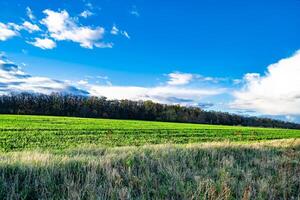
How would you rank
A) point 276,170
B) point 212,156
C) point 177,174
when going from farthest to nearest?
point 212,156 < point 276,170 < point 177,174

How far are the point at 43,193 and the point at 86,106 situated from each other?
109847 millimetres

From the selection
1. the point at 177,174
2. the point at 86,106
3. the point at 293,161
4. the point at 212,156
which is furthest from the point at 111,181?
the point at 86,106

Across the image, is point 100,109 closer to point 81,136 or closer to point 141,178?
point 81,136

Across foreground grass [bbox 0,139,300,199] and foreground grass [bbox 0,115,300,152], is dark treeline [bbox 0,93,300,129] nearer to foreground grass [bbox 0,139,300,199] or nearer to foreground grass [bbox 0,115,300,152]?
foreground grass [bbox 0,115,300,152]

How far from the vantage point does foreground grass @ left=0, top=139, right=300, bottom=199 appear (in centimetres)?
709

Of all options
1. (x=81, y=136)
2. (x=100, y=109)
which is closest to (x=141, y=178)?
(x=81, y=136)

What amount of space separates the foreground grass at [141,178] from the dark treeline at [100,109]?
9315 centimetres

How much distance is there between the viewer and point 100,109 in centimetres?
11581

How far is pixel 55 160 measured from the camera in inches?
348

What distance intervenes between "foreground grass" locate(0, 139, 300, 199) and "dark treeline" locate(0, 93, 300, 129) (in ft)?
306

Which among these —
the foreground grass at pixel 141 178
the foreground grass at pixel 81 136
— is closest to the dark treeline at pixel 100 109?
the foreground grass at pixel 81 136

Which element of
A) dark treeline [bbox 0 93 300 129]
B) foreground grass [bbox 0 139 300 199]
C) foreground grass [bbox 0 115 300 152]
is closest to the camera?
foreground grass [bbox 0 139 300 199]

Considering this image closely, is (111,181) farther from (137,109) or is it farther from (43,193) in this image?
(137,109)

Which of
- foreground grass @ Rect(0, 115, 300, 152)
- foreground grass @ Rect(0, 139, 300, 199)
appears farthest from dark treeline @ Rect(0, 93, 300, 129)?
foreground grass @ Rect(0, 139, 300, 199)
